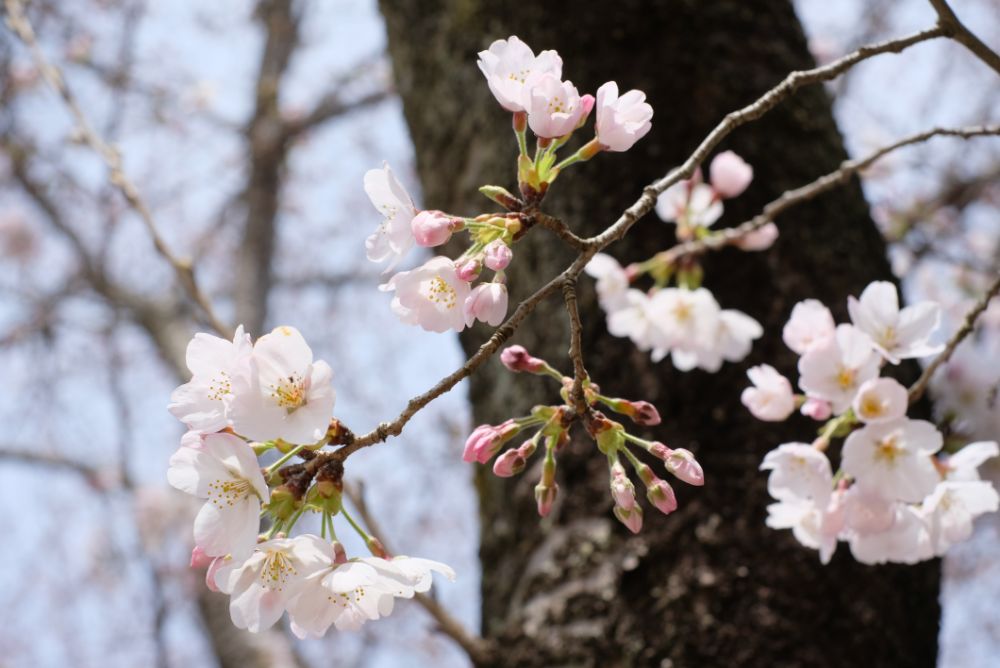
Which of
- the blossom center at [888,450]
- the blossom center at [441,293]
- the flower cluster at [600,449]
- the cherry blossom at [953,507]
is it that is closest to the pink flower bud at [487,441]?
the flower cluster at [600,449]

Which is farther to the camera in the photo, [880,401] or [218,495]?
[880,401]

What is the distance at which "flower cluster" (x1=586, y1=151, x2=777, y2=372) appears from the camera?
1114mm

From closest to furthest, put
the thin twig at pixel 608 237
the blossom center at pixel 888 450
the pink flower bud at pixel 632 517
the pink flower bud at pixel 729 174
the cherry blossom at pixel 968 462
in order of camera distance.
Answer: the thin twig at pixel 608 237
the pink flower bud at pixel 632 517
the blossom center at pixel 888 450
the cherry blossom at pixel 968 462
the pink flower bud at pixel 729 174

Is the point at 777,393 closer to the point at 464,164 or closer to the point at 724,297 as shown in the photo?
the point at 724,297

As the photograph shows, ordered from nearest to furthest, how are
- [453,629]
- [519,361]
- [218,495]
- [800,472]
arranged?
[218,495]
[519,361]
[800,472]
[453,629]

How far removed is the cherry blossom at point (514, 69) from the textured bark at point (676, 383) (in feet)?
2.06

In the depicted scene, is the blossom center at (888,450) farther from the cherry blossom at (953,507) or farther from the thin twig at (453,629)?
the thin twig at (453,629)

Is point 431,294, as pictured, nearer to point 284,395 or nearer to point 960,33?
point 284,395

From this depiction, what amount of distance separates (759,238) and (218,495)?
2.67 feet

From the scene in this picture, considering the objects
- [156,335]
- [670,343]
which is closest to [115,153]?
[670,343]

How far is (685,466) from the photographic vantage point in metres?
0.63

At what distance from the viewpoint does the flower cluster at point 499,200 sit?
64 cm

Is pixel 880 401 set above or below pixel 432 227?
below

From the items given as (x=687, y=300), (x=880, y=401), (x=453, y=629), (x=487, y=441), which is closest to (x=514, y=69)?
(x=487, y=441)
